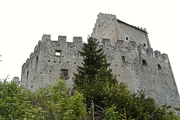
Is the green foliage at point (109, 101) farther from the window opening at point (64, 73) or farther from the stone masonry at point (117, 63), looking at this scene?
the stone masonry at point (117, 63)

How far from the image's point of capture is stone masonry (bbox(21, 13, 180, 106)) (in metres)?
26.0

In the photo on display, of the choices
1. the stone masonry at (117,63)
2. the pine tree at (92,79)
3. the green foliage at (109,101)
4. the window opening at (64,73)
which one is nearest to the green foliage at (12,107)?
the green foliage at (109,101)

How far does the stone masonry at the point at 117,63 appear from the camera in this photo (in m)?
26.0

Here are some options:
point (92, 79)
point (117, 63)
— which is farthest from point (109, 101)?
point (117, 63)

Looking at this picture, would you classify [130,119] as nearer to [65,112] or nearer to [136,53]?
[65,112]

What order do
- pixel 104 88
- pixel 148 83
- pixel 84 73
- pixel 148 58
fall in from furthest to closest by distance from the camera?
pixel 148 58
pixel 148 83
pixel 84 73
pixel 104 88

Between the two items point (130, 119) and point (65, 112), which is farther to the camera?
point (130, 119)

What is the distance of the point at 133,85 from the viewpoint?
27.5 m

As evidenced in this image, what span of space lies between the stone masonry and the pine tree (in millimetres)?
6835

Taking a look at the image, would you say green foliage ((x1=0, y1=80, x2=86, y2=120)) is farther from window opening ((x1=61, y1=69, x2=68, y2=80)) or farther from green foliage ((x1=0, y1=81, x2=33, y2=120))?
window opening ((x1=61, y1=69, x2=68, y2=80))

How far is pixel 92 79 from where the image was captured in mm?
17172

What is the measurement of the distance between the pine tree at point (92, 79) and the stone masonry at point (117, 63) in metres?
6.83

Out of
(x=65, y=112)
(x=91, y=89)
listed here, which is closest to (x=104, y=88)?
(x=91, y=89)

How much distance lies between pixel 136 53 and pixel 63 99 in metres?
18.6
